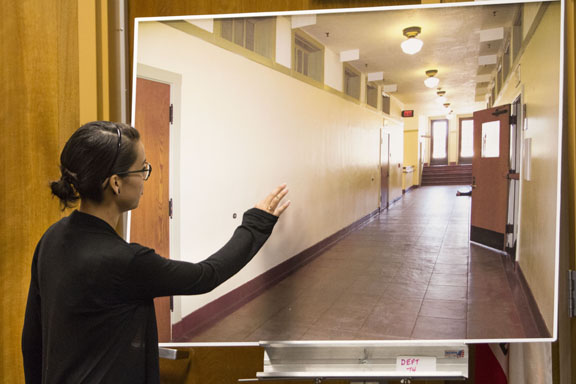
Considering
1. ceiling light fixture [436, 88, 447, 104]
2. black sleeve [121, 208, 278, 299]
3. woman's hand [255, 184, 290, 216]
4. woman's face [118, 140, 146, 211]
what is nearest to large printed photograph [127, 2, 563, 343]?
ceiling light fixture [436, 88, 447, 104]

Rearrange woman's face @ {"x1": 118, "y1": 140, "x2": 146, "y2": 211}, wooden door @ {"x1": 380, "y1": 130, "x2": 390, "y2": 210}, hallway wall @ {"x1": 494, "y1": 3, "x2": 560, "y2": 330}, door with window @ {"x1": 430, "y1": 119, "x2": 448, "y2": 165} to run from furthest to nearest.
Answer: wooden door @ {"x1": 380, "y1": 130, "x2": 390, "y2": 210}
door with window @ {"x1": 430, "y1": 119, "x2": 448, "y2": 165}
hallway wall @ {"x1": 494, "y1": 3, "x2": 560, "y2": 330}
woman's face @ {"x1": 118, "y1": 140, "x2": 146, "y2": 211}

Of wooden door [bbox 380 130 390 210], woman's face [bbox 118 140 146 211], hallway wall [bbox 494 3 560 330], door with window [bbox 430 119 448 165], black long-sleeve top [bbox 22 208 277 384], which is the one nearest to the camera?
black long-sleeve top [bbox 22 208 277 384]

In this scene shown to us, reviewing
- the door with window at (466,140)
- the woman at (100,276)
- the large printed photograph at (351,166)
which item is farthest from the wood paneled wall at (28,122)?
the door with window at (466,140)

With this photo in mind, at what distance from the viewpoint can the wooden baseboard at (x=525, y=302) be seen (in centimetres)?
138

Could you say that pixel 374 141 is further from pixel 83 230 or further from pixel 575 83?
pixel 83 230

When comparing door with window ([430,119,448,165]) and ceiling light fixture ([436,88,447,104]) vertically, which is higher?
ceiling light fixture ([436,88,447,104])

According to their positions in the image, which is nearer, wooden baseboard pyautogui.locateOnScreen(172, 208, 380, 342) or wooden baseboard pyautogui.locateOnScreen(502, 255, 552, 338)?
wooden baseboard pyautogui.locateOnScreen(502, 255, 552, 338)

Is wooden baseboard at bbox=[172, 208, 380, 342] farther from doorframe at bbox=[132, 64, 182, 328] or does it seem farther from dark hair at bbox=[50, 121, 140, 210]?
dark hair at bbox=[50, 121, 140, 210]

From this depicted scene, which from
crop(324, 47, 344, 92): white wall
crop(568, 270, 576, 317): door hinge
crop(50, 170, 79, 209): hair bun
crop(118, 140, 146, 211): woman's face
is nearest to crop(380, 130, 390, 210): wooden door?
crop(324, 47, 344, 92): white wall

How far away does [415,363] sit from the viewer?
4.73 ft

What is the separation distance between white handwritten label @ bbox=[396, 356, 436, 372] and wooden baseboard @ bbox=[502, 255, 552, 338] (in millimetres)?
323

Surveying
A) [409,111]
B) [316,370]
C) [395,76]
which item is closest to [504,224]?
[409,111]

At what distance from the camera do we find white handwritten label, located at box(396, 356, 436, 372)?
143 centimetres

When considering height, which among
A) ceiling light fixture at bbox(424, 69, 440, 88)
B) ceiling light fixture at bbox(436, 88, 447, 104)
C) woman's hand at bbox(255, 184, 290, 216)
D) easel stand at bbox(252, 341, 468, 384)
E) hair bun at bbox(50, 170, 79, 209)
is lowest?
easel stand at bbox(252, 341, 468, 384)
